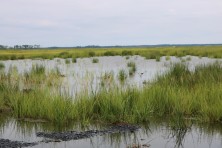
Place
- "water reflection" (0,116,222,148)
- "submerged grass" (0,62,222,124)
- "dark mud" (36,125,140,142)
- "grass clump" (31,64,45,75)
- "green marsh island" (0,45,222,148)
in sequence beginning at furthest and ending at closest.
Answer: "grass clump" (31,64,45,75) → "submerged grass" (0,62,222,124) → "dark mud" (36,125,140,142) → "green marsh island" (0,45,222,148) → "water reflection" (0,116,222,148)

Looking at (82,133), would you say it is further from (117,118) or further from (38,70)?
(38,70)

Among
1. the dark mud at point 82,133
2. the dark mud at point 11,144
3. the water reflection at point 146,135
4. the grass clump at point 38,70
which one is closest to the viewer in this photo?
the dark mud at point 11,144

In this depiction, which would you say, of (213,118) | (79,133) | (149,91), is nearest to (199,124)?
(213,118)

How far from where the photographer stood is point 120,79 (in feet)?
69.6

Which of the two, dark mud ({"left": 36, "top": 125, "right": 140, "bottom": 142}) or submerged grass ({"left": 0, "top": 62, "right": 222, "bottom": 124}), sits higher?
submerged grass ({"left": 0, "top": 62, "right": 222, "bottom": 124})

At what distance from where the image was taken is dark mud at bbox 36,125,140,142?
9.25 metres

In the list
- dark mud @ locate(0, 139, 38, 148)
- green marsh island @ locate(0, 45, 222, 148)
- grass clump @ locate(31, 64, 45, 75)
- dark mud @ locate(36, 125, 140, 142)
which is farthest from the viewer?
grass clump @ locate(31, 64, 45, 75)

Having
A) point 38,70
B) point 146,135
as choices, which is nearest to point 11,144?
point 146,135

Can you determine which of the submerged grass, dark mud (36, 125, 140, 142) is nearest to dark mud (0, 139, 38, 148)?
dark mud (36, 125, 140, 142)

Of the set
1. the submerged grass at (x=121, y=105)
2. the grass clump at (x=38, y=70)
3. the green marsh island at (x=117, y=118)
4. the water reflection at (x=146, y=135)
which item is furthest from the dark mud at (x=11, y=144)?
the grass clump at (x=38, y=70)

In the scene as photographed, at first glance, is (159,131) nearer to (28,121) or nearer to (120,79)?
(28,121)

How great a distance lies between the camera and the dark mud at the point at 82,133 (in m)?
9.25

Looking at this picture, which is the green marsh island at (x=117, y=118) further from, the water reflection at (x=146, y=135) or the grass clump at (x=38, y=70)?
the grass clump at (x=38, y=70)

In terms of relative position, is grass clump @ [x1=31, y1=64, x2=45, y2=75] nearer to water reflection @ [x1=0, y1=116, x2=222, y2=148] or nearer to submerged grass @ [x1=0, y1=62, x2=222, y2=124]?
A: submerged grass @ [x1=0, y1=62, x2=222, y2=124]
